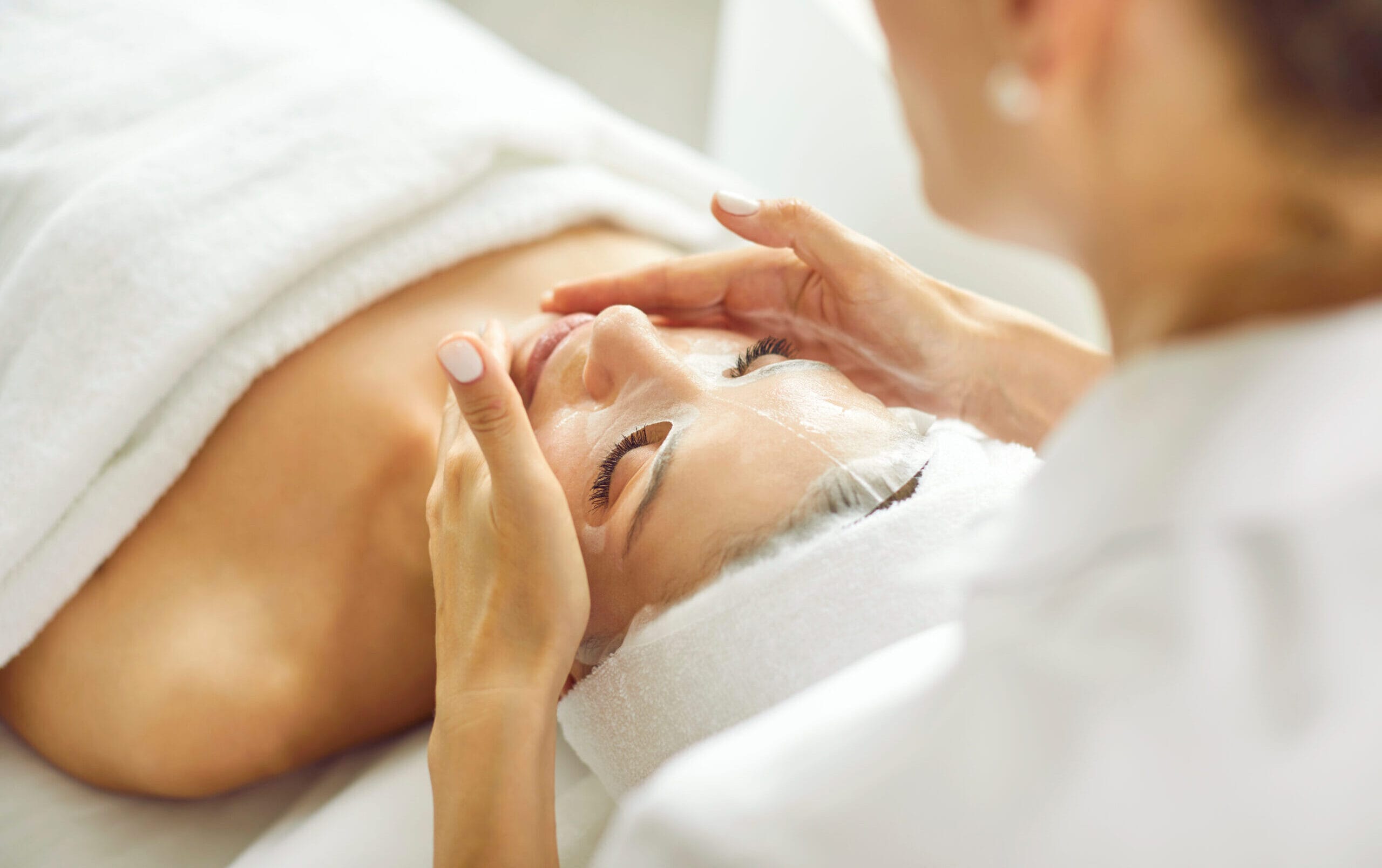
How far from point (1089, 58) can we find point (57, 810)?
1049 millimetres

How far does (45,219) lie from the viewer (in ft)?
3.21

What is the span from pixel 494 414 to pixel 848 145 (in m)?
0.91

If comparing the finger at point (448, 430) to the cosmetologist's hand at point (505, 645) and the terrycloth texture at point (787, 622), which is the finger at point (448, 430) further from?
the terrycloth texture at point (787, 622)

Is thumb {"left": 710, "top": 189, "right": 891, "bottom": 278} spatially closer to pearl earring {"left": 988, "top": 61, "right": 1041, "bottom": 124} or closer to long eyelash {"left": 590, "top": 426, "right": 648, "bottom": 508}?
long eyelash {"left": 590, "top": 426, "right": 648, "bottom": 508}

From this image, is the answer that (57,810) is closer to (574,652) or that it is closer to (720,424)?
(574,652)

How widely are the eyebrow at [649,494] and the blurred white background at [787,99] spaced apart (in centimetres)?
52

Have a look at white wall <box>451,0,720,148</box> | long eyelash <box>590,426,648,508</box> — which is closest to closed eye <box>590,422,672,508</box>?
long eyelash <box>590,426,648,508</box>

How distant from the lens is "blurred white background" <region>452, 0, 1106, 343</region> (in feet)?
4.26

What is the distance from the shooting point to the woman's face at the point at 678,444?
2.28ft

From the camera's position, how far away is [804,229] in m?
0.86

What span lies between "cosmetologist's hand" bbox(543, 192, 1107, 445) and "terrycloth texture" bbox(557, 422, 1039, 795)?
18 centimetres

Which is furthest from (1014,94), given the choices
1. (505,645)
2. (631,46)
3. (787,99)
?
(631,46)

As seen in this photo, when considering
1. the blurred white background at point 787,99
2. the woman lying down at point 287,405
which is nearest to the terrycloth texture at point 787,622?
the woman lying down at point 287,405

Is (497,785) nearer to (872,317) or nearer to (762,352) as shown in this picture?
(762,352)
